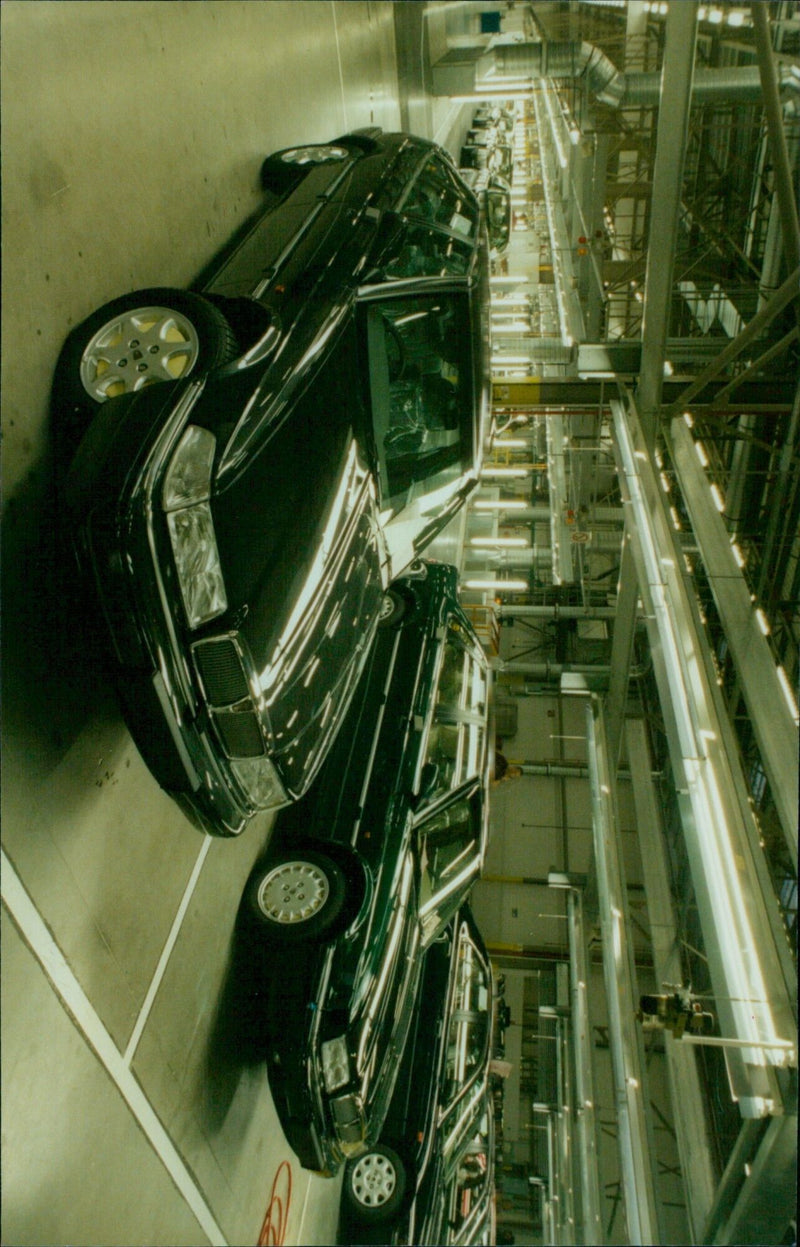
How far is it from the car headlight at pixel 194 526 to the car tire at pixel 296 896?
1.55 metres

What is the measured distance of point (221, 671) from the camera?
1.94 meters

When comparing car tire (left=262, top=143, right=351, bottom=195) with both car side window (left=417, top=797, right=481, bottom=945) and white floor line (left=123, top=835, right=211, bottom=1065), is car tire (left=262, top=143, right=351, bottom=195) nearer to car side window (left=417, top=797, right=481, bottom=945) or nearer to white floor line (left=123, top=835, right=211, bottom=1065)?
white floor line (left=123, top=835, right=211, bottom=1065)

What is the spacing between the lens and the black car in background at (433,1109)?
13.2 feet

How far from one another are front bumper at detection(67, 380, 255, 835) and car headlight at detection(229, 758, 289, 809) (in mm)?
91

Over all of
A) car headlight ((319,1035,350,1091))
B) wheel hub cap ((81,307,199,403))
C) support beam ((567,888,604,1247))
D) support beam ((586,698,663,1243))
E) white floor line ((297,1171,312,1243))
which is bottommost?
support beam ((567,888,604,1247))

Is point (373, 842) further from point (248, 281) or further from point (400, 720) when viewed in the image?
point (248, 281)

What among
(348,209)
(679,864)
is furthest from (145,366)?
(679,864)

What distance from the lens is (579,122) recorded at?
8594 mm

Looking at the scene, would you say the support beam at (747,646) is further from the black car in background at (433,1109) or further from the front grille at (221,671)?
the black car in background at (433,1109)

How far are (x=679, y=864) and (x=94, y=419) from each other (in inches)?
330

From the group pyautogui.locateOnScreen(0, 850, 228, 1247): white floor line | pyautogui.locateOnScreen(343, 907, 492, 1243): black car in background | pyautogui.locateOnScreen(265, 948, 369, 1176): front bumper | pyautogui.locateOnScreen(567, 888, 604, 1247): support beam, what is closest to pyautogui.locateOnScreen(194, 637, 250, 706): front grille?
pyautogui.locateOnScreen(0, 850, 228, 1247): white floor line

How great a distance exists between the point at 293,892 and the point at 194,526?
185 cm

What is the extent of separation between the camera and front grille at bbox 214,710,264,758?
1.97 m

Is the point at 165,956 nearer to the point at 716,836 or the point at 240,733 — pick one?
the point at 240,733
